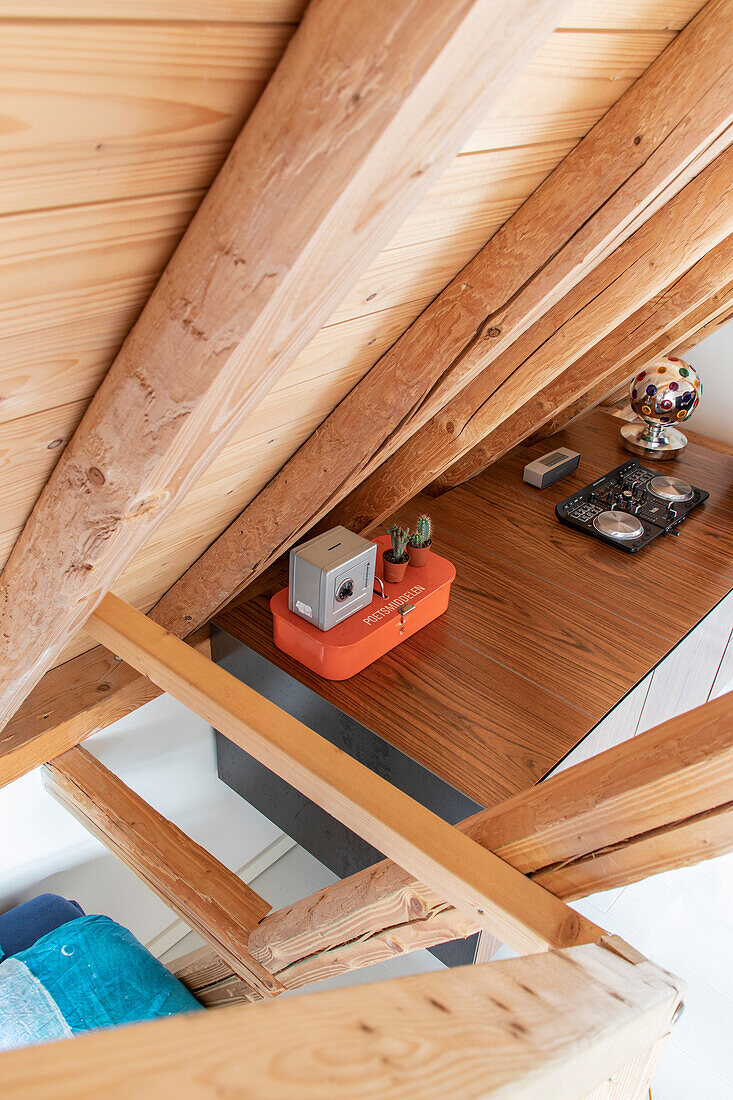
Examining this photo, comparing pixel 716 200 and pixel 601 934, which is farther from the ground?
pixel 716 200

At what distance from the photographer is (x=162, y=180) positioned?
22.1 inches

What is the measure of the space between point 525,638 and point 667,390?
1.16 m

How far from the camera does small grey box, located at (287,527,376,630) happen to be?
1.65 m

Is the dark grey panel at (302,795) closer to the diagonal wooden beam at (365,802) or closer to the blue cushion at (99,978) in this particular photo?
the blue cushion at (99,978)

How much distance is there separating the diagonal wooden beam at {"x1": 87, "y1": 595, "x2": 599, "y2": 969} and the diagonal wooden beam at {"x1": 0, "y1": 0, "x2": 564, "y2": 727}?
367 millimetres

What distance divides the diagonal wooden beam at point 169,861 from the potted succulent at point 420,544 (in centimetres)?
86

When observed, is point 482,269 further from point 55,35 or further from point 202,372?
point 55,35

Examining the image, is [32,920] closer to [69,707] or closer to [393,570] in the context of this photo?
[69,707]

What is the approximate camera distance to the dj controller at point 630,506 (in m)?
2.38

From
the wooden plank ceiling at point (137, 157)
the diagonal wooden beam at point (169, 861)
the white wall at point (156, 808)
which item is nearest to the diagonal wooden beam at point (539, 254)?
the wooden plank ceiling at point (137, 157)

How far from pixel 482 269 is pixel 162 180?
67 centimetres

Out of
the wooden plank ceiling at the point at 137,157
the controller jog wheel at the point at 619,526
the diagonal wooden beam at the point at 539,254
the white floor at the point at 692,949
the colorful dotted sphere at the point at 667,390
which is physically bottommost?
the white floor at the point at 692,949

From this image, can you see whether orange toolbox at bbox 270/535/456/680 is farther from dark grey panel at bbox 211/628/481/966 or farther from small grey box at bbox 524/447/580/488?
small grey box at bbox 524/447/580/488

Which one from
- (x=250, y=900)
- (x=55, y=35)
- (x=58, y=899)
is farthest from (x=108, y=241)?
(x=58, y=899)
